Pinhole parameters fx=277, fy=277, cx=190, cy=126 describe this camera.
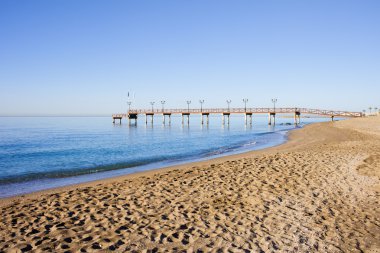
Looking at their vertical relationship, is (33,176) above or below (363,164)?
below

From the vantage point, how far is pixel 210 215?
6520mm

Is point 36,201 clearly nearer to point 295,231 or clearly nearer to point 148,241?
A: point 148,241

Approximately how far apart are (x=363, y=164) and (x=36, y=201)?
1222cm

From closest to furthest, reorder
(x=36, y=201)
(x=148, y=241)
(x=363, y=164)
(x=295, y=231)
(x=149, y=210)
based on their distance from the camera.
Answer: (x=148, y=241), (x=295, y=231), (x=149, y=210), (x=36, y=201), (x=363, y=164)

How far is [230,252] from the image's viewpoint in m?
4.79

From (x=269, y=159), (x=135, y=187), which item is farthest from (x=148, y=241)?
(x=269, y=159)

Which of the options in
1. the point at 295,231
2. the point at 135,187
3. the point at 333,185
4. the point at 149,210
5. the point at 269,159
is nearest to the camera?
the point at 295,231

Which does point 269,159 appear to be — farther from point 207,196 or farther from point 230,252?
point 230,252

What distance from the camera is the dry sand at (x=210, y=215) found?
5.14 m

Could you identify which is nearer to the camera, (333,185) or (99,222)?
(99,222)

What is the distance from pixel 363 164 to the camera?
11.5 meters

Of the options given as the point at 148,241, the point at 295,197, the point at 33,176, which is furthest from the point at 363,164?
the point at 33,176

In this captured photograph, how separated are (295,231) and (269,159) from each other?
27.4ft

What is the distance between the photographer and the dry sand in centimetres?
514
